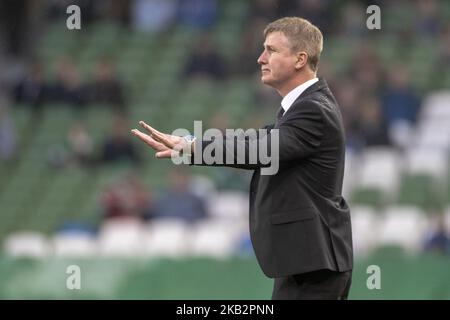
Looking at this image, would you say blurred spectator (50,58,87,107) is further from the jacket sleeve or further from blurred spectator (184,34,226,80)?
the jacket sleeve

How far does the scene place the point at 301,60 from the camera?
19.8ft

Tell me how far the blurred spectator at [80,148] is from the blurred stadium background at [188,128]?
0.02 m

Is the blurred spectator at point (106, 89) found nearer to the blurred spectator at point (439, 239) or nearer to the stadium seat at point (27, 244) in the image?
the stadium seat at point (27, 244)

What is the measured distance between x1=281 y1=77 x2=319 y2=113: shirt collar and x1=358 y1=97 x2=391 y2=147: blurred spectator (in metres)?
8.36

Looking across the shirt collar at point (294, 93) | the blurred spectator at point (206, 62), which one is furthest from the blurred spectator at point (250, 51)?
the shirt collar at point (294, 93)

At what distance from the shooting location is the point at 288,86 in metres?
6.10

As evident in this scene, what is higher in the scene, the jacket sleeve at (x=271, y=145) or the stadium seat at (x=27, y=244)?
the jacket sleeve at (x=271, y=145)

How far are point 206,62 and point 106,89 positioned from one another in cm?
152

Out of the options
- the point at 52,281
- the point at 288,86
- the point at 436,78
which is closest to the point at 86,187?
the point at 52,281

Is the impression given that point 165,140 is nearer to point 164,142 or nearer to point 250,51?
point 164,142

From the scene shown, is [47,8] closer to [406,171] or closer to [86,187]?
[86,187]

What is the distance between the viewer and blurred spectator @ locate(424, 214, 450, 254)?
1249cm

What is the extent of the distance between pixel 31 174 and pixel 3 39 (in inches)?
194

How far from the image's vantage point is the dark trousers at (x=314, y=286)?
5.89 meters
